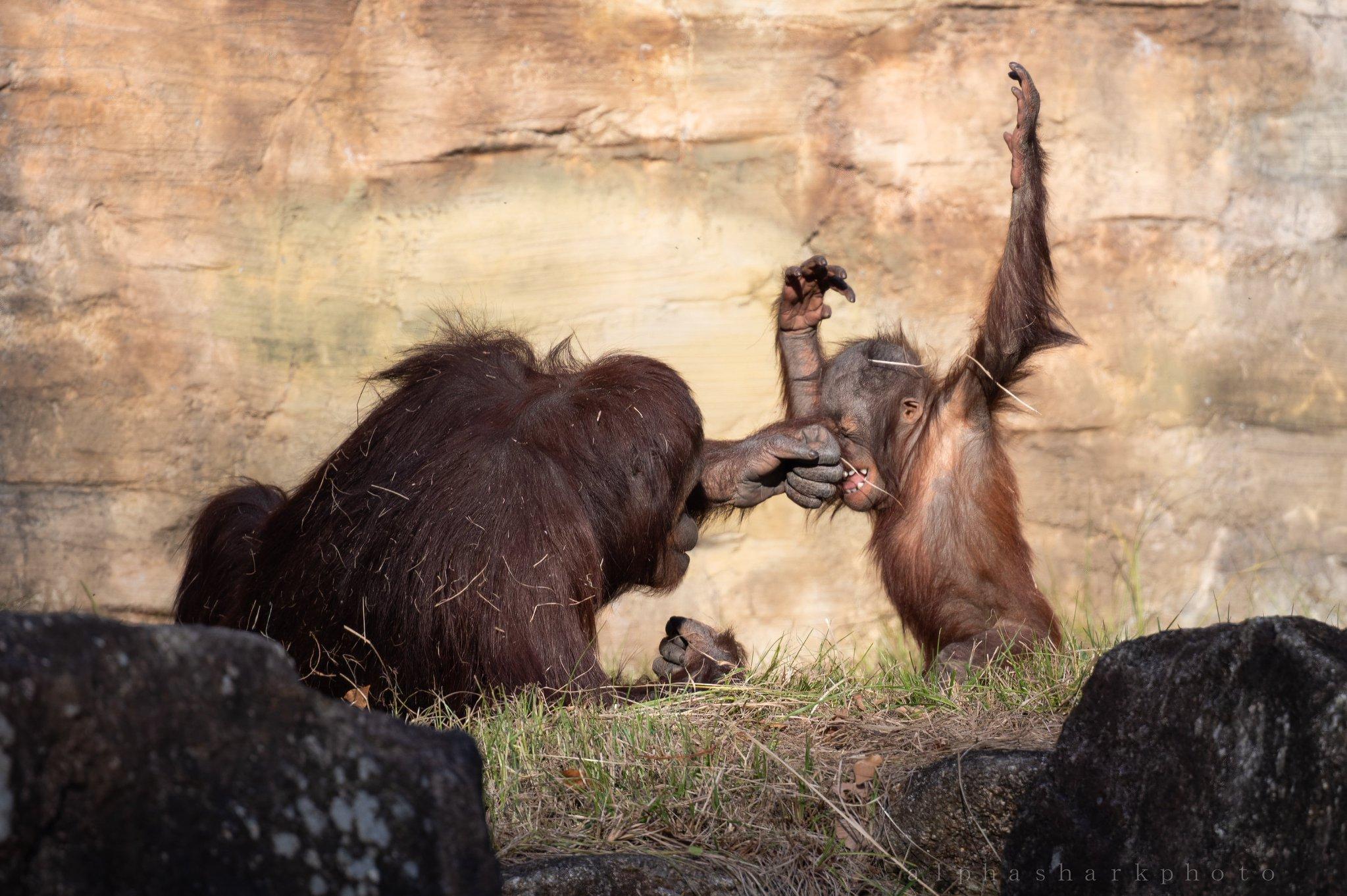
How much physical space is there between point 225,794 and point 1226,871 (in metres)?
1.35

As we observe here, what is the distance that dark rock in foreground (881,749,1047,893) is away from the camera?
2438mm

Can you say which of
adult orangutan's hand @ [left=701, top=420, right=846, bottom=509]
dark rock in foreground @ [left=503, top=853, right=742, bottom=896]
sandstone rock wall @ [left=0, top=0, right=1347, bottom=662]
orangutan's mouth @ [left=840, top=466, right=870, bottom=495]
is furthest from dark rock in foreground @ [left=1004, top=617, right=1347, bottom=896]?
sandstone rock wall @ [left=0, top=0, right=1347, bottom=662]

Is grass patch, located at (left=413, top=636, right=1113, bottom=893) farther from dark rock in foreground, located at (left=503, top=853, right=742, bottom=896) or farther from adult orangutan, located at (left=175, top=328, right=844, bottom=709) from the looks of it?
adult orangutan, located at (left=175, top=328, right=844, bottom=709)

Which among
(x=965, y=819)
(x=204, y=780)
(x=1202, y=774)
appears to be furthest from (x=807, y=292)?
(x=204, y=780)

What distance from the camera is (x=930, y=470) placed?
4.52 meters

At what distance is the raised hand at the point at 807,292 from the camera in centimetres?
399

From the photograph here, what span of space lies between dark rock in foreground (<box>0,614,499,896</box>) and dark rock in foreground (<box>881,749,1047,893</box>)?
1103mm

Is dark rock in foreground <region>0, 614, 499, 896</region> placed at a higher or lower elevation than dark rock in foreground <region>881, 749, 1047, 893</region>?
higher

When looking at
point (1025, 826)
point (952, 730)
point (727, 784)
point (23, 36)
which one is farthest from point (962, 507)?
point (23, 36)

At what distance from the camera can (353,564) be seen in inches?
136

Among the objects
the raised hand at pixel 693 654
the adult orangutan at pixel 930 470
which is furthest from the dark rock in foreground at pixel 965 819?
the adult orangutan at pixel 930 470

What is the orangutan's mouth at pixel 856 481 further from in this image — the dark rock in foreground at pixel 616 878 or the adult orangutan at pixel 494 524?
the dark rock in foreground at pixel 616 878

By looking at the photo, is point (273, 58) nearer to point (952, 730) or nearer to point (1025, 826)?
point (952, 730)

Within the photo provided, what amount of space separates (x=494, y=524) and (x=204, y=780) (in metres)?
1.89
